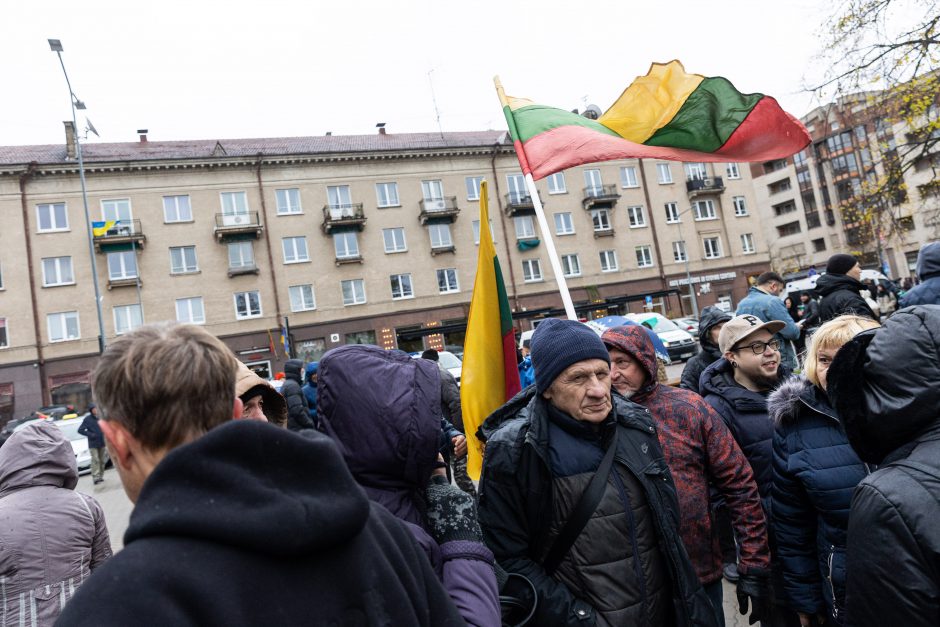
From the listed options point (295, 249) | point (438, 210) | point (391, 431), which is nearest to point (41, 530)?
point (391, 431)

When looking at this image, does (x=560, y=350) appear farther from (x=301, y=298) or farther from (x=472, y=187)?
(x=472, y=187)

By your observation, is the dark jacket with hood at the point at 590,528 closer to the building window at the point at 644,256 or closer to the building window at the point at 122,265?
the building window at the point at 122,265

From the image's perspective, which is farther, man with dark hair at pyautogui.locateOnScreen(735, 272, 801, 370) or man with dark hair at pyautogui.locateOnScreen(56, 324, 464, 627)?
man with dark hair at pyautogui.locateOnScreen(735, 272, 801, 370)

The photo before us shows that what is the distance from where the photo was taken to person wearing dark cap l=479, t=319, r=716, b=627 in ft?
7.85

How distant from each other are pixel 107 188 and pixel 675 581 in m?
37.5

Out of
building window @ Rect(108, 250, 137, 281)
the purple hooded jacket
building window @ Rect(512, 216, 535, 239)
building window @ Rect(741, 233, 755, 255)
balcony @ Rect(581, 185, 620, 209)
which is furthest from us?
building window @ Rect(741, 233, 755, 255)

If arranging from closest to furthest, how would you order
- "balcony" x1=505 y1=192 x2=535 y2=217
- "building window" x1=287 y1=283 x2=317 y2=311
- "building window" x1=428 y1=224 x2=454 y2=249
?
"building window" x1=287 y1=283 x2=317 y2=311, "building window" x1=428 y1=224 x2=454 y2=249, "balcony" x1=505 y1=192 x2=535 y2=217

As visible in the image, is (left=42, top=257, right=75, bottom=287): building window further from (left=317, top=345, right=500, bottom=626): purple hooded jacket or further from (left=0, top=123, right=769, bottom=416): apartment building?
(left=317, top=345, right=500, bottom=626): purple hooded jacket

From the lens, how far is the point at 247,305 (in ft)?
112

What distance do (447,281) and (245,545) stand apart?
36764 millimetres

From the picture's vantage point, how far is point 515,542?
8.02 feet

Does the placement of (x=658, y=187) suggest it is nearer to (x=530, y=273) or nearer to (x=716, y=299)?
(x=716, y=299)

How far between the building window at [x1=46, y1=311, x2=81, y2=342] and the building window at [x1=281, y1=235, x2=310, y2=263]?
11126 millimetres

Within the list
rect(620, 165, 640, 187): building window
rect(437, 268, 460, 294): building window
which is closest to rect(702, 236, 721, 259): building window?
rect(620, 165, 640, 187): building window
